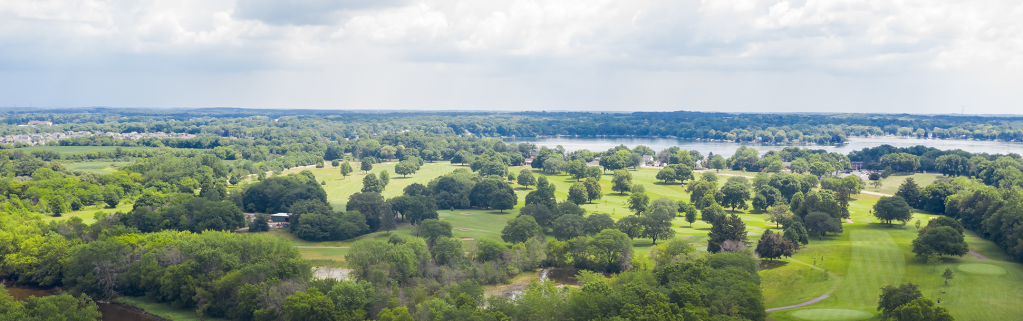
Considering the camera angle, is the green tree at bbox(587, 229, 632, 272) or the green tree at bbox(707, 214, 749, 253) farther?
the green tree at bbox(707, 214, 749, 253)

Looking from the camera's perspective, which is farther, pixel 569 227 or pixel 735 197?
pixel 735 197

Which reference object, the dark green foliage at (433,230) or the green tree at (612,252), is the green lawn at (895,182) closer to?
the green tree at (612,252)

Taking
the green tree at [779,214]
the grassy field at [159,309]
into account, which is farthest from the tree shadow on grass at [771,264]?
the grassy field at [159,309]

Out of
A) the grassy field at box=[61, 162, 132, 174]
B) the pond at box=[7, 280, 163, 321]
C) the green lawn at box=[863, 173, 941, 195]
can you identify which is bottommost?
the pond at box=[7, 280, 163, 321]

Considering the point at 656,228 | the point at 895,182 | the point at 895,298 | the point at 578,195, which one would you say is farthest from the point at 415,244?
the point at 895,182

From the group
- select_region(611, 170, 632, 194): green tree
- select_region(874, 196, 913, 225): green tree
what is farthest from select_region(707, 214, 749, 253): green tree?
select_region(611, 170, 632, 194): green tree

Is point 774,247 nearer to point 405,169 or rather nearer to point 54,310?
point 54,310

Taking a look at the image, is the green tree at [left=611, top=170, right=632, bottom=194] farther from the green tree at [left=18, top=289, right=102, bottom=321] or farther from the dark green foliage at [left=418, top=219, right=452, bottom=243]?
the green tree at [left=18, top=289, right=102, bottom=321]
